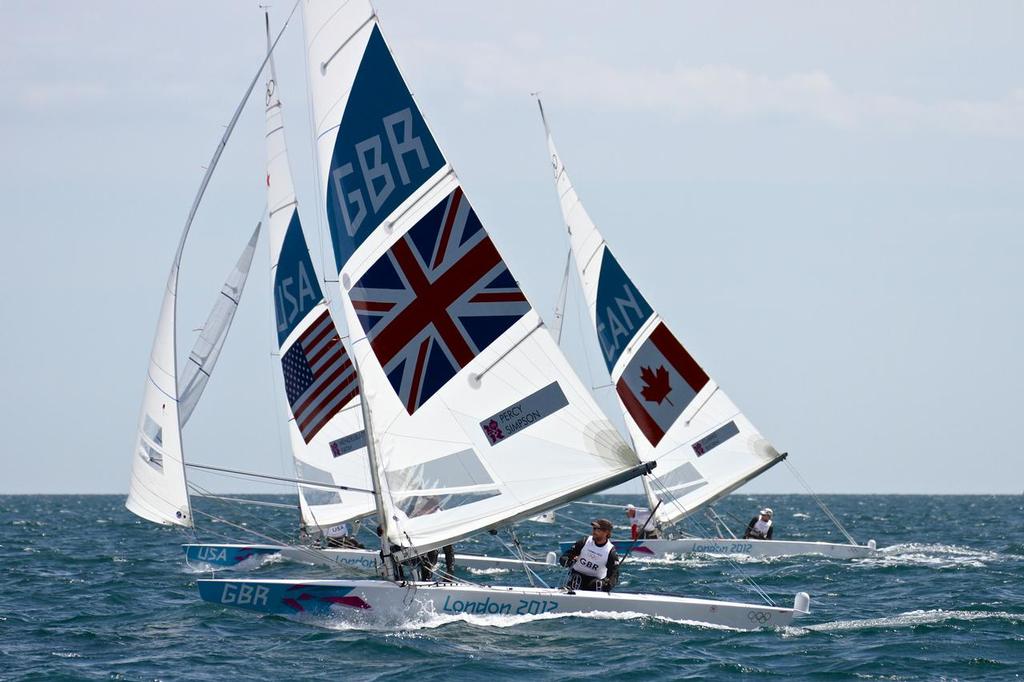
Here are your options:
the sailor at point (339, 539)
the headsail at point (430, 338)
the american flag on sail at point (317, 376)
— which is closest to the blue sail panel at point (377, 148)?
the headsail at point (430, 338)

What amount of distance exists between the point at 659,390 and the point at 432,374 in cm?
1336

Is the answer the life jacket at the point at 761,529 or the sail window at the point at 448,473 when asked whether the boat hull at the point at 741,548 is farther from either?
the sail window at the point at 448,473

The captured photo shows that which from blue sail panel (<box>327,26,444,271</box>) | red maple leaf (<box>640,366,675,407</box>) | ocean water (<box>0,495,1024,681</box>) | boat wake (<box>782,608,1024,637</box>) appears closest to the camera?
ocean water (<box>0,495,1024,681</box>)

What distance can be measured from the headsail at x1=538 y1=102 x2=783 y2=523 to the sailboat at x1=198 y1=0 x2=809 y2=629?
12716 mm

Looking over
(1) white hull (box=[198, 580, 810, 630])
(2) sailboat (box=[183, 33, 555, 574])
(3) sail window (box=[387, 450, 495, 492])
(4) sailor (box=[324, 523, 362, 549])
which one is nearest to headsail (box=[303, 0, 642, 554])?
(3) sail window (box=[387, 450, 495, 492])

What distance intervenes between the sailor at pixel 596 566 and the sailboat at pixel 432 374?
0.70 m

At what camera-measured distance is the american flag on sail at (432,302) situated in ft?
51.4

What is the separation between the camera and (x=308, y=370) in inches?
1000

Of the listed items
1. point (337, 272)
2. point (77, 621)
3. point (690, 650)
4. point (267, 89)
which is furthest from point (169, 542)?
point (690, 650)

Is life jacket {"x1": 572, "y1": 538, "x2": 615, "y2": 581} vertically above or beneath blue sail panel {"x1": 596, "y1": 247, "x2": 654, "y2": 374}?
beneath

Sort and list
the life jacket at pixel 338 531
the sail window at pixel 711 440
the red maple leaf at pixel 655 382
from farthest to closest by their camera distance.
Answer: the sail window at pixel 711 440, the red maple leaf at pixel 655 382, the life jacket at pixel 338 531

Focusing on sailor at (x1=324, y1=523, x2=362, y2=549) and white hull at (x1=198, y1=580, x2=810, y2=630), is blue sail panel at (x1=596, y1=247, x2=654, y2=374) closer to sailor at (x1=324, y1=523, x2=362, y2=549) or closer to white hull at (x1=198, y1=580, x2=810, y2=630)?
sailor at (x1=324, y1=523, x2=362, y2=549)

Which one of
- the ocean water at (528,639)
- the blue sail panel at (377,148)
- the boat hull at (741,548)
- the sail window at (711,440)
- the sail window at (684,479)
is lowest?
the ocean water at (528,639)

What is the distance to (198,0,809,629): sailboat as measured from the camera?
15.5 m
